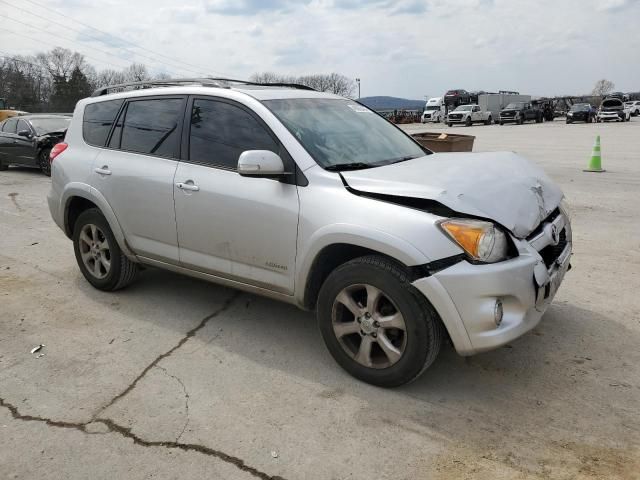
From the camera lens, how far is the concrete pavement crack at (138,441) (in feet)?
8.46

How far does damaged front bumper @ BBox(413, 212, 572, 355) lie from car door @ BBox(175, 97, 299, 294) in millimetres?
1019

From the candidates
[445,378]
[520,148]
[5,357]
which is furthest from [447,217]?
[520,148]

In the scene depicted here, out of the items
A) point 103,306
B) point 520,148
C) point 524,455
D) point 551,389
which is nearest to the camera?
point 524,455

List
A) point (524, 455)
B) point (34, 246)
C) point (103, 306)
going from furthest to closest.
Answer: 1. point (34, 246)
2. point (103, 306)
3. point (524, 455)

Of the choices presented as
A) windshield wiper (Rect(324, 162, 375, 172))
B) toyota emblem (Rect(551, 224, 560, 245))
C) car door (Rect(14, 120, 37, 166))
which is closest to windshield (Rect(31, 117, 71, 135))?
car door (Rect(14, 120, 37, 166))

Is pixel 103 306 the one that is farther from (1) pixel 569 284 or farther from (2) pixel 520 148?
(2) pixel 520 148

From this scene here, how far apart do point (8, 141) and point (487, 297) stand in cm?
1446

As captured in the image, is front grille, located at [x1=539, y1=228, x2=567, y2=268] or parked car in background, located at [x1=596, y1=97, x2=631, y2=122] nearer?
front grille, located at [x1=539, y1=228, x2=567, y2=268]

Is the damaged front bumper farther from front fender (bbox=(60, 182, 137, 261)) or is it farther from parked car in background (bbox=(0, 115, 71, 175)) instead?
parked car in background (bbox=(0, 115, 71, 175))

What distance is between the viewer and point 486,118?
46656mm

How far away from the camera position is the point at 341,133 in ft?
12.8

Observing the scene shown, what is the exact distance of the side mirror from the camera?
3311mm

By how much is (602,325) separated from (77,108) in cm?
489

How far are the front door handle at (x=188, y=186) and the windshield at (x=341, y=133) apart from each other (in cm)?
78
